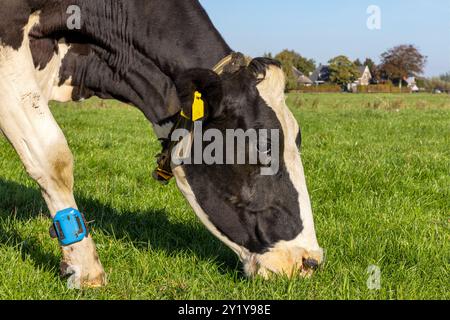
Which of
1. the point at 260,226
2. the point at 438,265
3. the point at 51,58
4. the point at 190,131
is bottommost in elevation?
the point at 438,265

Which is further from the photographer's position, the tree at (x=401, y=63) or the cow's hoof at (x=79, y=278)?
the tree at (x=401, y=63)

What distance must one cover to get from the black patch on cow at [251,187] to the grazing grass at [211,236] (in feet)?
1.01

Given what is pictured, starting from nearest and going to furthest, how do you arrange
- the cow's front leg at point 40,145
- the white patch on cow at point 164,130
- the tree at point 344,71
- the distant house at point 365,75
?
the cow's front leg at point 40,145 < the white patch on cow at point 164,130 < the tree at point 344,71 < the distant house at point 365,75

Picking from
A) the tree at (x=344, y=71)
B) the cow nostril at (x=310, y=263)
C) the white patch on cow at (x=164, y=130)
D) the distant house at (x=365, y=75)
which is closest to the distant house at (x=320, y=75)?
the distant house at (x=365, y=75)

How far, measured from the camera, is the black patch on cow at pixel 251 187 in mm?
3602

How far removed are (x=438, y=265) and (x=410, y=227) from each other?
0.97 meters

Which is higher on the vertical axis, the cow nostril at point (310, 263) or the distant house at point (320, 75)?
the distant house at point (320, 75)

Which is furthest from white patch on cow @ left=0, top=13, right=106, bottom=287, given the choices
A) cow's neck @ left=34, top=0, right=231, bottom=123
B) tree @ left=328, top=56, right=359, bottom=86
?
tree @ left=328, top=56, right=359, bottom=86

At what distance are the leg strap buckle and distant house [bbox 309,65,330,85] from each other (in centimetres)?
11902

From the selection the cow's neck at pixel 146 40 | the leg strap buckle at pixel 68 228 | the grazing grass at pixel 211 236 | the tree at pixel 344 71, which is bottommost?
the grazing grass at pixel 211 236

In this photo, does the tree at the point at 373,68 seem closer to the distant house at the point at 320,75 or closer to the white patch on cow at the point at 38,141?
the distant house at the point at 320,75
